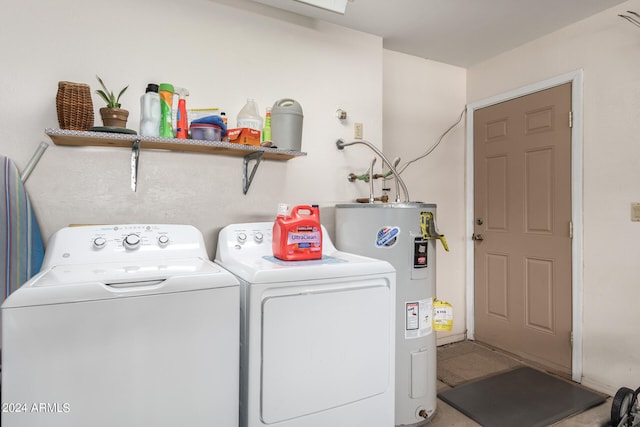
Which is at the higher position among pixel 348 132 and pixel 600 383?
pixel 348 132

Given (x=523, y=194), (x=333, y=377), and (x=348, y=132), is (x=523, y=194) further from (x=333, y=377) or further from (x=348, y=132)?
(x=333, y=377)

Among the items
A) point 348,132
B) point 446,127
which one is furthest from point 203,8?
point 446,127

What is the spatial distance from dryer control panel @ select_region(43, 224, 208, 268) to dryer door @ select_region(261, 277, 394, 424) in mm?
601

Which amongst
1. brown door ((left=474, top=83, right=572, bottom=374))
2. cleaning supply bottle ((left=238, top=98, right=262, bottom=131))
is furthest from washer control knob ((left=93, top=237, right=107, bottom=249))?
brown door ((left=474, top=83, right=572, bottom=374))

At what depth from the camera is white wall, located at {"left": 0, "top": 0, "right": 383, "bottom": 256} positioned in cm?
167

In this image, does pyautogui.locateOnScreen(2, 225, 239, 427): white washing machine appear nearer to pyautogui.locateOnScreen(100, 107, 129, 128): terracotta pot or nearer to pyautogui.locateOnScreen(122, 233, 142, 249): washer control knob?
pyautogui.locateOnScreen(122, 233, 142, 249): washer control knob

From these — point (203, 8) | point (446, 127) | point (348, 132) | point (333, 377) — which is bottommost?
point (333, 377)

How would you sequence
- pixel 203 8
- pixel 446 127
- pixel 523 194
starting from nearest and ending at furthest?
pixel 203 8 → pixel 523 194 → pixel 446 127

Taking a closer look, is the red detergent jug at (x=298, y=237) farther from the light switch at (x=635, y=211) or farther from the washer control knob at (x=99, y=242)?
the light switch at (x=635, y=211)

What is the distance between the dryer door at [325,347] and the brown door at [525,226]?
168 cm

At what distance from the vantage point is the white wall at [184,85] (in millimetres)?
1665

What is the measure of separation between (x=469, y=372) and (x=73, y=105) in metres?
2.85

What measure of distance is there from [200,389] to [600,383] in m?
2.49

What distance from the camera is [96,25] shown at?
1767 millimetres
